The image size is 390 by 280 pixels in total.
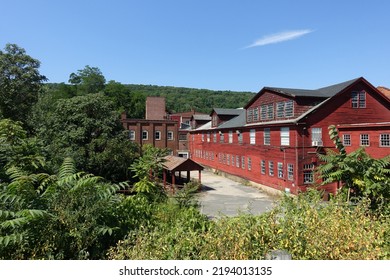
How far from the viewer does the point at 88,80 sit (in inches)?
3273

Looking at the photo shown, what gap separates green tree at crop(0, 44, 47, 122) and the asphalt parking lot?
2610cm

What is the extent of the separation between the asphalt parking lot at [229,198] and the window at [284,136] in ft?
17.2

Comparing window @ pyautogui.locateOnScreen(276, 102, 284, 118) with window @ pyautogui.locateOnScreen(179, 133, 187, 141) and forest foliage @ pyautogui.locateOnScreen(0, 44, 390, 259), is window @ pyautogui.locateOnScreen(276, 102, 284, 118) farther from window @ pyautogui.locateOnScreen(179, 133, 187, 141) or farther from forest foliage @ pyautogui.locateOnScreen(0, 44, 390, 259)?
window @ pyautogui.locateOnScreen(179, 133, 187, 141)

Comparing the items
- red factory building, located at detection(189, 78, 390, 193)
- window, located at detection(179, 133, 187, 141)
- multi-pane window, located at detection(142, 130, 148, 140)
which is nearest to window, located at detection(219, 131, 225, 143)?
red factory building, located at detection(189, 78, 390, 193)

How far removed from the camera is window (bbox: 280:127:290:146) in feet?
86.6

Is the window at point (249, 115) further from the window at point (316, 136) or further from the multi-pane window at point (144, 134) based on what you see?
the multi-pane window at point (144, 134)

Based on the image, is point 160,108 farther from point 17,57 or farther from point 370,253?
point 370,253

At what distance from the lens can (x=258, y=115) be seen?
1289 inches

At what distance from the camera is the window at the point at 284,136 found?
26.4 metres

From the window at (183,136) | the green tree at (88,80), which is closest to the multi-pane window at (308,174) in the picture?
the window at (183,136)

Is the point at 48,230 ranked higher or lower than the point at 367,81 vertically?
lower

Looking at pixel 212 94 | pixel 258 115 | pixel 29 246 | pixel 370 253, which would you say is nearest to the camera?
pixel 370 253

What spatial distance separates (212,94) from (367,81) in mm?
127581
